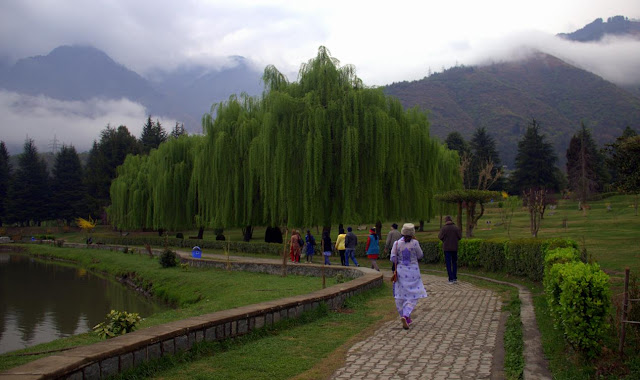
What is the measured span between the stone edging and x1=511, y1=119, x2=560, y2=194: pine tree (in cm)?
6188

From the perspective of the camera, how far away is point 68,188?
236ft

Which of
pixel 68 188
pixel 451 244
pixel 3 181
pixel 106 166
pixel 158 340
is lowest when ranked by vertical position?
pixel 158 340

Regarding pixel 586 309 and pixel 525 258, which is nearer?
pixel 586 309

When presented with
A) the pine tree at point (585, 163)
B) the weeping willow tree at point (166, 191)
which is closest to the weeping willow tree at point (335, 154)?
the weeping willow tree at point (166, 191)

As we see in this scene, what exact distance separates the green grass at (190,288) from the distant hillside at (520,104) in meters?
110

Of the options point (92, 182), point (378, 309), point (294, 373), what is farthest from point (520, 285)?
point (92, 182)

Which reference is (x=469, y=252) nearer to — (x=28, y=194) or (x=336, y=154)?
(x=336, y=154)

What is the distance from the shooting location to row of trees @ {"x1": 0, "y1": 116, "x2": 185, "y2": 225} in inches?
2739

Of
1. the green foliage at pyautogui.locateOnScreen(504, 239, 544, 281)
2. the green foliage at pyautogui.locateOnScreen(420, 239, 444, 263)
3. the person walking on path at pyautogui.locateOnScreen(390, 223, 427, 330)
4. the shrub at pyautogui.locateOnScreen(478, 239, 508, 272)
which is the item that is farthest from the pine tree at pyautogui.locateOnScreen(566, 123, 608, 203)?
the person walking on path at pyautogui.locateOnScreen(390, 223, 427, 330)

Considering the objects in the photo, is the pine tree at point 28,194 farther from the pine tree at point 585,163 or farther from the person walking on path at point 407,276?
the person walking on path at point 407,276

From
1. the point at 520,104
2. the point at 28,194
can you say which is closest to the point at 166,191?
the point at 28,194

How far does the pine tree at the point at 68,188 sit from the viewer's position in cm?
7044

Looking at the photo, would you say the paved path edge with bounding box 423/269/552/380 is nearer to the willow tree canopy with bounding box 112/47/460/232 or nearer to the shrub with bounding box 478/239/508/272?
the shrub with bounding box 478/239/508/272

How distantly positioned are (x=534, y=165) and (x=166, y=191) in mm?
48855
